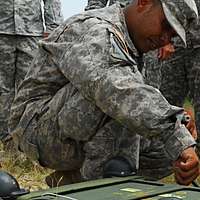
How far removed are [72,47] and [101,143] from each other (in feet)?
1.49

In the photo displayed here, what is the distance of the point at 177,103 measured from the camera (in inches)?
195

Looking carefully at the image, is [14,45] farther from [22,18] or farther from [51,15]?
[51,15]

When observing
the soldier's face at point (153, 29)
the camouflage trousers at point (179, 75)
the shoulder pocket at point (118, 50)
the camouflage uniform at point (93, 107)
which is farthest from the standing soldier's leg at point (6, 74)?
the shoulder pocket at point (118, 50)

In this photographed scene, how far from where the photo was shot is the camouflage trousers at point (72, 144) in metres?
2.85

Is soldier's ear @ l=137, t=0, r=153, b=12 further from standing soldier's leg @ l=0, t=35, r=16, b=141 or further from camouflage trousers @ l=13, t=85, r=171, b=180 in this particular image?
standing soldier's leg @ l=0, t=35, r=16, b=141

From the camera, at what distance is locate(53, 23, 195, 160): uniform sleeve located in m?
2.51

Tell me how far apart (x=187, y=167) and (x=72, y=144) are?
27.4 inches

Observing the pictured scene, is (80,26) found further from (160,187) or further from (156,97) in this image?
(160,187)

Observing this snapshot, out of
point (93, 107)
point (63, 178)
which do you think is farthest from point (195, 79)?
point (93, 107)

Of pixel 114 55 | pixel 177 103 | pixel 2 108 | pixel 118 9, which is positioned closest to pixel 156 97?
pixel 114 55

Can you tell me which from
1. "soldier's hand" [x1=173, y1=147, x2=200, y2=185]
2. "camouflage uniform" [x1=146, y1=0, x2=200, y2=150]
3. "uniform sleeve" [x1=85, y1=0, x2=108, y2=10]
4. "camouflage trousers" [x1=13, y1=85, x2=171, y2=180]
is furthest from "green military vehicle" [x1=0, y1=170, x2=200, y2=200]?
"uniform sleeve" [x1=85, y1=0, x2=108, y2=10]

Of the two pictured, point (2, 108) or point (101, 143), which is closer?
point (101, 143)

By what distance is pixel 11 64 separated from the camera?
525 centimetres

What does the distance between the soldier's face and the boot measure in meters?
0.72
